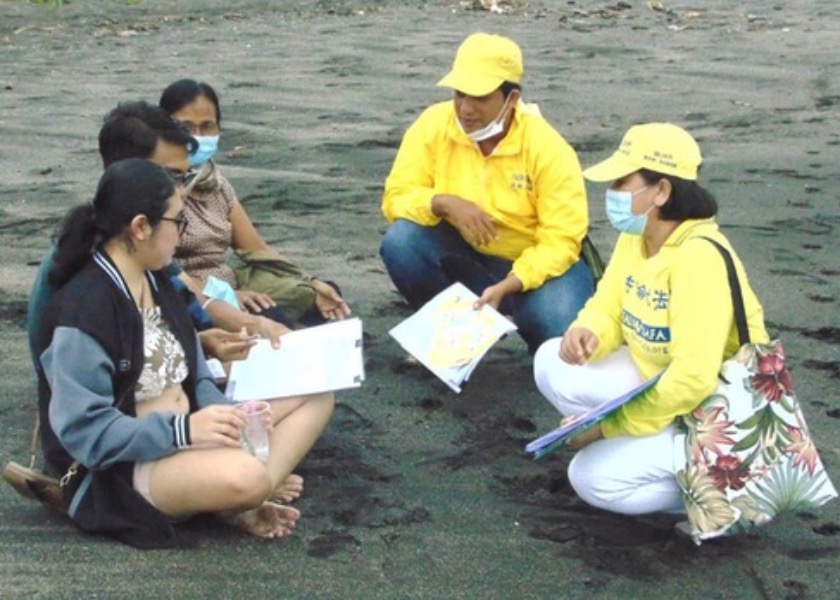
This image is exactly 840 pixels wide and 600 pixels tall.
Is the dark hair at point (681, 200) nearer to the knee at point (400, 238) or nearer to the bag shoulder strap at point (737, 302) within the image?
the bag shoulder strap at point (737, 302)

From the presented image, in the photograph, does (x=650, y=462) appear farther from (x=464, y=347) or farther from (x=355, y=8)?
(x=355, y=8)

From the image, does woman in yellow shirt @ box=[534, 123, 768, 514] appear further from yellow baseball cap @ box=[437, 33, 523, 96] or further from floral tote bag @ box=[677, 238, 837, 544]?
yellow baseball cap @ box=[437, 33, 523, 96]

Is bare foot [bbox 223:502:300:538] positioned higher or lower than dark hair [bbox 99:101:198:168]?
lower

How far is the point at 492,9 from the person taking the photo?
15141 millimetres

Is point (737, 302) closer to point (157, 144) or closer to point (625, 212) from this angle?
point (625, 212)

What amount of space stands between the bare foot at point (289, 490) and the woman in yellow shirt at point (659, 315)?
2.39 feet

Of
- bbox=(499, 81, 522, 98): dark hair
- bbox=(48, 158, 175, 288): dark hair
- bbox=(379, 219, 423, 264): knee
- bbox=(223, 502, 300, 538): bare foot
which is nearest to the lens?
bbox=(48, 158, 175, 288): dark hair

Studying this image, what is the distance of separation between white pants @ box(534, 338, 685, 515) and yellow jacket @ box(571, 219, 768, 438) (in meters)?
0.04

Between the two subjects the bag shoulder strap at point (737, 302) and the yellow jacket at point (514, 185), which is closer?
Result: the bag shoulder strap at point (737, 302)

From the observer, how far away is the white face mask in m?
4.71

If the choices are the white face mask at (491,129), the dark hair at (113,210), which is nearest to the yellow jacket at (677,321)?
the white face mask at (491,129)

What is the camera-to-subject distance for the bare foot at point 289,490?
387 centimetres

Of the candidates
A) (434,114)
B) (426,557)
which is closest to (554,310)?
(434,114)

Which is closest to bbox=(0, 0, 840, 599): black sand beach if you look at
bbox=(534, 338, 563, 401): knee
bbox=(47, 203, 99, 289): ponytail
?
bbox=(534, 338, 563, 401): knee
